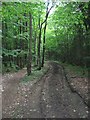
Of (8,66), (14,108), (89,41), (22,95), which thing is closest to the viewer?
(14,108)

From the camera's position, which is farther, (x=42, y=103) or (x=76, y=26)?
(x=76, y=26)

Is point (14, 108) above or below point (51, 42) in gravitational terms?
below

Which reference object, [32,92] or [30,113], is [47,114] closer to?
[30,113]

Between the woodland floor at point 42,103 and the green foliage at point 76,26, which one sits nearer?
the woodland floor at point 42,103

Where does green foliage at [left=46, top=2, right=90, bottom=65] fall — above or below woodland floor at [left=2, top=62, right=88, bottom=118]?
above

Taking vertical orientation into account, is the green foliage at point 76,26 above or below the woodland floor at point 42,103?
above

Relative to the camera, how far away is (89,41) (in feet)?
74.9

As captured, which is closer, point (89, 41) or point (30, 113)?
point (30, 113)

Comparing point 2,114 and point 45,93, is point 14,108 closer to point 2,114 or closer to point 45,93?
point 2,114

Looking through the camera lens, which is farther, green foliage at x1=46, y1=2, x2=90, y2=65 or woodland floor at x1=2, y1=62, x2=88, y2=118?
green foliage at x1=46, y1=2, x2=90, y2=65

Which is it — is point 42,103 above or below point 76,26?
below

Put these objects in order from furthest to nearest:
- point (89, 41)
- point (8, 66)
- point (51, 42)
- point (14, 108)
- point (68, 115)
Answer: point (51, 42), point (8, 66), point (89, 41), point (14, 108), point (68, 115)

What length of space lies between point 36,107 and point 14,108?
102cm

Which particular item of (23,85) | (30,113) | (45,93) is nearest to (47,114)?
(30,113)
